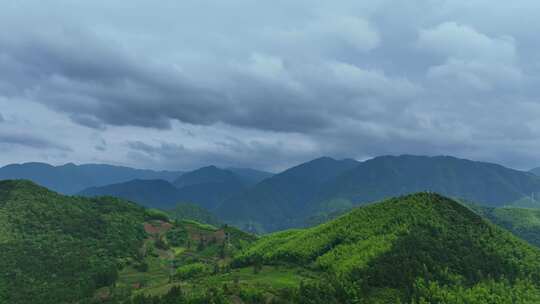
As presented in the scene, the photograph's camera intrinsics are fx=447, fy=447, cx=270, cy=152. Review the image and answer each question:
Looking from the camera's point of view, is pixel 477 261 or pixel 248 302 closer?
pixel 248 302

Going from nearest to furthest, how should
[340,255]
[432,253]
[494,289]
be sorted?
[494,289]
[432,253]
[340,255]

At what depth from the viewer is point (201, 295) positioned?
5512 inches

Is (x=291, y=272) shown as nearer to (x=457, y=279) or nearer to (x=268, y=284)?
(x=268, y=284)

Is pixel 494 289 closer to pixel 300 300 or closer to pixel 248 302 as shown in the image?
pixel 300 300

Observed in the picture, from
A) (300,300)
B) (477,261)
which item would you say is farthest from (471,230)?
(300,300)

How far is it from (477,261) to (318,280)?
211ft

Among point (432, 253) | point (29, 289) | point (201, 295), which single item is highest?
point (432, 253)

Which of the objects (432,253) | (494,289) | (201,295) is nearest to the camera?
(201,295)

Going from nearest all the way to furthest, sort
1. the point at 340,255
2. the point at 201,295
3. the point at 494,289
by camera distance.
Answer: the point at 201,295
the point at 494,289
the point at 340,255

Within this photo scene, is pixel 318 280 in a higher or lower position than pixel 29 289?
higher

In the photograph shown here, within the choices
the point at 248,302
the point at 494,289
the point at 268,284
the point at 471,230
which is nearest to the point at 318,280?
the point at 268,284

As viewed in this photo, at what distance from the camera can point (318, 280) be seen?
545 ft

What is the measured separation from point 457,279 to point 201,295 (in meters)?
90.6

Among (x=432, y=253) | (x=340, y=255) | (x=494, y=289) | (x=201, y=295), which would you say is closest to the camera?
(x=201, y=295)
